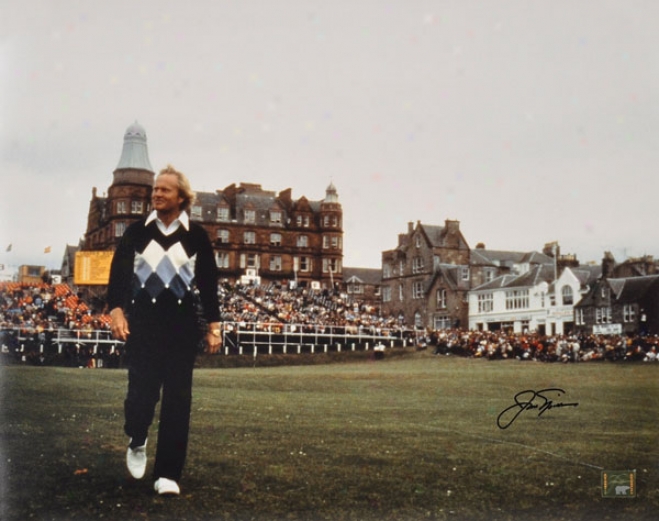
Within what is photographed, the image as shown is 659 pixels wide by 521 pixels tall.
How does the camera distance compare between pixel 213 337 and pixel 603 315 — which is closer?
Answer: pixel 213 337

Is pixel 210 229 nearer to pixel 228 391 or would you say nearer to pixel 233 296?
pixel 233 296

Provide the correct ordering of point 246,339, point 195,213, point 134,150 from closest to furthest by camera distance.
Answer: point 195,213, point 134,150, point 246,339

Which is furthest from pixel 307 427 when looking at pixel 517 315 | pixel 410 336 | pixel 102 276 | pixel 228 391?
pixel 517 315

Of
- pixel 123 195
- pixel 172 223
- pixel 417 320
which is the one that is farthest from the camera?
pixel 417 320

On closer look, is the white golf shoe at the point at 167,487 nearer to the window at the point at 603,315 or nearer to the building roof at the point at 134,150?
the building roof at the point at 134,150

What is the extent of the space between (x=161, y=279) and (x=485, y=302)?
8.39 m

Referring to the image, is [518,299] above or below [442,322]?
above

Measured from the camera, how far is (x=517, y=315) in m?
14.7

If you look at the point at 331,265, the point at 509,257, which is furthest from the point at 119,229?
the point at 509,257

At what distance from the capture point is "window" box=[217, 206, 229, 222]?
742cm

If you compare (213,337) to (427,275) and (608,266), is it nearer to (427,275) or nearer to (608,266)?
(427,275)

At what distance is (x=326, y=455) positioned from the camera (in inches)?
267
